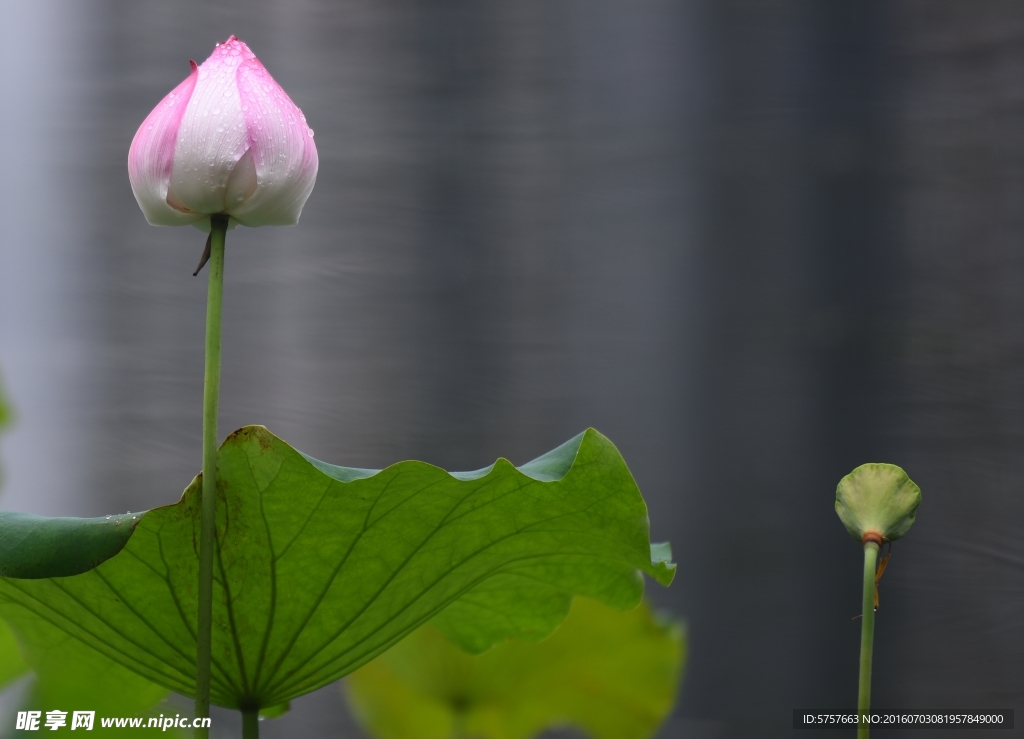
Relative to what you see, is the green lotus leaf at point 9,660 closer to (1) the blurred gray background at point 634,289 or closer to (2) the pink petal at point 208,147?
(2) the pink petal at point 208,147

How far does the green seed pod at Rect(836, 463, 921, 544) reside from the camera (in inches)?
13.9

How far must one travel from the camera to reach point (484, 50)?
114cm

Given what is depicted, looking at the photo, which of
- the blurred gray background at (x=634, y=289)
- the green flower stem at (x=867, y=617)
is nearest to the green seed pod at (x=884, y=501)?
the green flower stem at (x=867, y=617)

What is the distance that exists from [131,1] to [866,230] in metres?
1.11

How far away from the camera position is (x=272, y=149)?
34 cm

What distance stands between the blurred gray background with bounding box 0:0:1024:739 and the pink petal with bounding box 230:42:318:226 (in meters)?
0.71

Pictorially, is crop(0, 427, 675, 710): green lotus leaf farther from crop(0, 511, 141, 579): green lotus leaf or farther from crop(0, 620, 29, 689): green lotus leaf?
crop(0, 620, 29, 689): green lotus leaf

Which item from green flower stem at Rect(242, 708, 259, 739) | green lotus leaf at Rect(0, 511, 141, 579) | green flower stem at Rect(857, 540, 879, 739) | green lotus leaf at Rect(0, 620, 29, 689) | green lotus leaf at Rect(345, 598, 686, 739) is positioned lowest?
green lotus leaf at Rect(345, 598, 686, 739)

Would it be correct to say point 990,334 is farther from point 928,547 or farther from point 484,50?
point 484,50

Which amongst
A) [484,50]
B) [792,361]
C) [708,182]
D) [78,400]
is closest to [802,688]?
[792,361]

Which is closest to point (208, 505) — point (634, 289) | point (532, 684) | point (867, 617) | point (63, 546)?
point (63, 546)

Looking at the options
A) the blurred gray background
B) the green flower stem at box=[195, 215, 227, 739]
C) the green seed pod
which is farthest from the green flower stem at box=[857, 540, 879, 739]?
the blurred gray background

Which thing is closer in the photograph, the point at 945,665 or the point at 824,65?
the point at 945,665

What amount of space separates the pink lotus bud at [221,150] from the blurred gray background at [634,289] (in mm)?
719
